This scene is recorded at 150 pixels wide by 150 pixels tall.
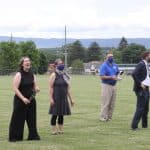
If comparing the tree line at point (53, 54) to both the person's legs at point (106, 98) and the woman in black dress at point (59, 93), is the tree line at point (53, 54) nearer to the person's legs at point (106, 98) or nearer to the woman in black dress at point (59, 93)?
the person's legs at point (106, 98)

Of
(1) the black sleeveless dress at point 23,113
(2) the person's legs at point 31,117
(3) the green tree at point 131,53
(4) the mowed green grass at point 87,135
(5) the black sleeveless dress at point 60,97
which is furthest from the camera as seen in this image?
(3) the green tree at point 131,53

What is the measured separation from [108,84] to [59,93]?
3629mm

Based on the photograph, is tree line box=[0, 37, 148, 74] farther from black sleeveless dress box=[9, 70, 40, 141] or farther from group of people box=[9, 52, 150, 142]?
black sleeveless dress box=[9, 70, 40, 141]

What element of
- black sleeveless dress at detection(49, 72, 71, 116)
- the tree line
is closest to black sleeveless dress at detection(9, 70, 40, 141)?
black sleeveless dress at detection(49, 72, 71, 116)

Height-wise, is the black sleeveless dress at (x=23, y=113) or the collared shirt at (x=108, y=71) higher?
the collared shirt at (x=108, y=71)

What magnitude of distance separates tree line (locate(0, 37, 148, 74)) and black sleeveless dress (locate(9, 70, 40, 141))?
213 feet

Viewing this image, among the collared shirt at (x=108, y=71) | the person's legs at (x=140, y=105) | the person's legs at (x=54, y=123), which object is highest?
the collared shirt at (x=108, y=71)

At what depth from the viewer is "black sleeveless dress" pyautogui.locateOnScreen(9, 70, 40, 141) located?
12336mm

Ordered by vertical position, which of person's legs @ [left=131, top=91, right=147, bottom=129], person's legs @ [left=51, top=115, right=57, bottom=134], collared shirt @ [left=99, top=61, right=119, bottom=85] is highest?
collared shirt @ [left=99, top=61, right=119, bottom=85]

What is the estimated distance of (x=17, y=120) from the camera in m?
12.4

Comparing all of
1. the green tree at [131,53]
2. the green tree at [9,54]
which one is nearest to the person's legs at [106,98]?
the green tree at [9,54]

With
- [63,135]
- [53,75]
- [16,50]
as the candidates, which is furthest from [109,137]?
[16,50]

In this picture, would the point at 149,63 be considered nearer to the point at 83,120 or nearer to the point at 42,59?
the point at 83,120

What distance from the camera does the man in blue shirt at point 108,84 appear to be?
16.7 metres
